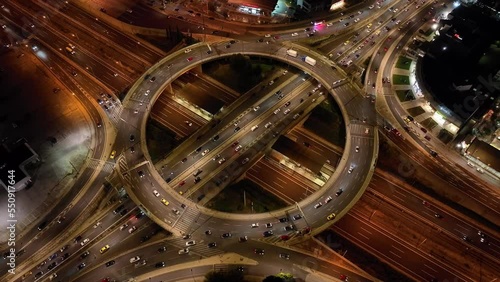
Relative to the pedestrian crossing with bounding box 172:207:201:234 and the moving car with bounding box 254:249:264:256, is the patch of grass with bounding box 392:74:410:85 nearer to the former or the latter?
the moving car with bounding box 254:249:264:256

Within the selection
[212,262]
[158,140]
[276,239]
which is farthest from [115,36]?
[276,239]

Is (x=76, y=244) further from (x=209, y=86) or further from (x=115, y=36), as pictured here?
(x=115, y=36)

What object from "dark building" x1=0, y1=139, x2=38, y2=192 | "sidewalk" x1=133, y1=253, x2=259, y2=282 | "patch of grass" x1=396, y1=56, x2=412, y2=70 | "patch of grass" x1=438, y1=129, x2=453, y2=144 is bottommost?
"sidewalk" x1=133, y1=253, x2=259, y2=282

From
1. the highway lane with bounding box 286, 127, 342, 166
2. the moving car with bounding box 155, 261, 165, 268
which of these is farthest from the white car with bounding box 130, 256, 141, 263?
the highway lane with bounding box 286, 127, 342, 166

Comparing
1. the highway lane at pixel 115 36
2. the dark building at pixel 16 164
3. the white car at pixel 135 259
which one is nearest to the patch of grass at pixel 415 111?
the highway lane at pixel 115 36

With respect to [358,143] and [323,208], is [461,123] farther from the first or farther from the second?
[323,208]

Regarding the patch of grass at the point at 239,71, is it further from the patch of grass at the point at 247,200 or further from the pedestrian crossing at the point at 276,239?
→ the pedestrian crossing at the point at 276,239

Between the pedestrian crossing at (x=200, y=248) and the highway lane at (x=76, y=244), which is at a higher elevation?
A: the highway lane at (x=76, y=244)
